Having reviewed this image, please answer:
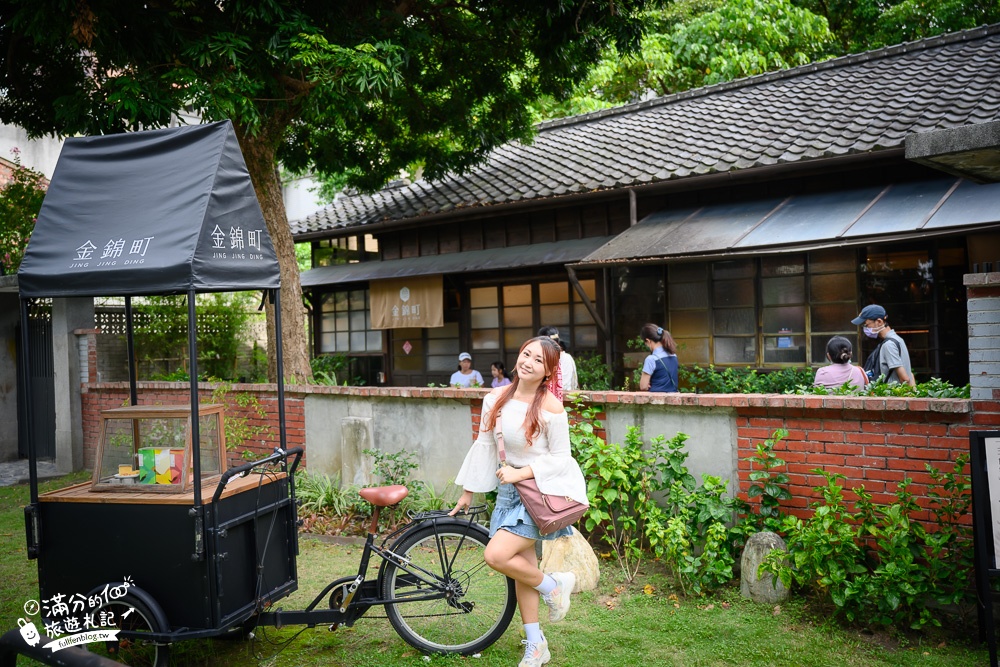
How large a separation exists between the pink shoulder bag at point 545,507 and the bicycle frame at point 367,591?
1.66 feet

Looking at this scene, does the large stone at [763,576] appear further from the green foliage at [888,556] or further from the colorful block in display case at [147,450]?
the colorful block in display case at [147,450]

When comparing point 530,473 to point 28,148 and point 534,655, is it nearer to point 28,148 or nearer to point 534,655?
point 534,655

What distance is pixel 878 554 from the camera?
182 inches

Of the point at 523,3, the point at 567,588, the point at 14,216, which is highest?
the point at 523,3

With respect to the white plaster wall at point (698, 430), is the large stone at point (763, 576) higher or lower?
lower

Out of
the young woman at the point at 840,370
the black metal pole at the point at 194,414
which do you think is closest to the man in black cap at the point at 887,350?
the young woman at the point at 840,370

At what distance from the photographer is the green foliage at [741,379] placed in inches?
341

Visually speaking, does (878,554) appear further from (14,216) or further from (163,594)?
(14,216)

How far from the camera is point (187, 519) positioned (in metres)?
3.91

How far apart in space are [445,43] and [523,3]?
201cm

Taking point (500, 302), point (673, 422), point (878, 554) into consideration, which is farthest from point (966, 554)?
point (500, 302)

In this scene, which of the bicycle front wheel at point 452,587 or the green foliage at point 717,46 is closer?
the bicycle front wheel at point 452,587

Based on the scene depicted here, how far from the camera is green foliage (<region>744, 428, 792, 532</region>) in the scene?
17.1ft

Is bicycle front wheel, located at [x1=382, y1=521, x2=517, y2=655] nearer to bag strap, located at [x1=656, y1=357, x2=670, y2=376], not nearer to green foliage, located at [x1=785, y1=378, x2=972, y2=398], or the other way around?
green foliage, located at [x1=785, y1=378, x2=972, y2=398]
